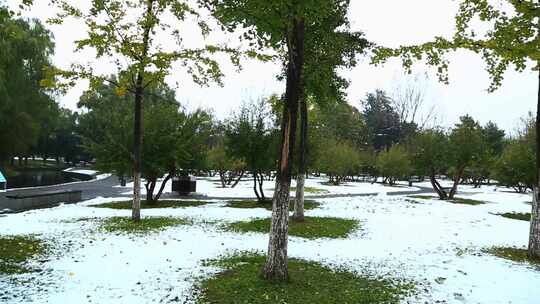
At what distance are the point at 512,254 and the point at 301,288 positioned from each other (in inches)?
255

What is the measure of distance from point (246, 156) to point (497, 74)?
509 inches

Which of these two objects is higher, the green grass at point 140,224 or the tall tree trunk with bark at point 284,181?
the tall tree trunk with bark at point 284,181

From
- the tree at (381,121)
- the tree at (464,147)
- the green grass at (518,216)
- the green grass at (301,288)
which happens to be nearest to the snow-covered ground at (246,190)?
the tree at (464,147)

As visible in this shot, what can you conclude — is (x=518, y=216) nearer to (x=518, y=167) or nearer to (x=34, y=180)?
(x=518, y=167)

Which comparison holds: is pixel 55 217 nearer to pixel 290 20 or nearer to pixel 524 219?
pixel 290 20

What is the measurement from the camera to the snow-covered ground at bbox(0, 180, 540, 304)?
6422mm

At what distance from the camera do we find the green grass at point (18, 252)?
739 cm

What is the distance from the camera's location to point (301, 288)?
6613mm

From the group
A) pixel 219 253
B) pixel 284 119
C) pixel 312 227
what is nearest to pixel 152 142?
pixel 312 227

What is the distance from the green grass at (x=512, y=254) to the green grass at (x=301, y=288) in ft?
13.2

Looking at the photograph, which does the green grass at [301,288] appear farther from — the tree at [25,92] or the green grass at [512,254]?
the tree at [25,92]

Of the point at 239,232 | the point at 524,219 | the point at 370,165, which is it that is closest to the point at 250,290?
the point at 239,232

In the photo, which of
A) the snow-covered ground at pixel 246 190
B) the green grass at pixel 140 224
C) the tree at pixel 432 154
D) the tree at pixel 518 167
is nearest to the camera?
→ the green grass at pixel 140 224

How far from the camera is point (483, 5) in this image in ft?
30.8
